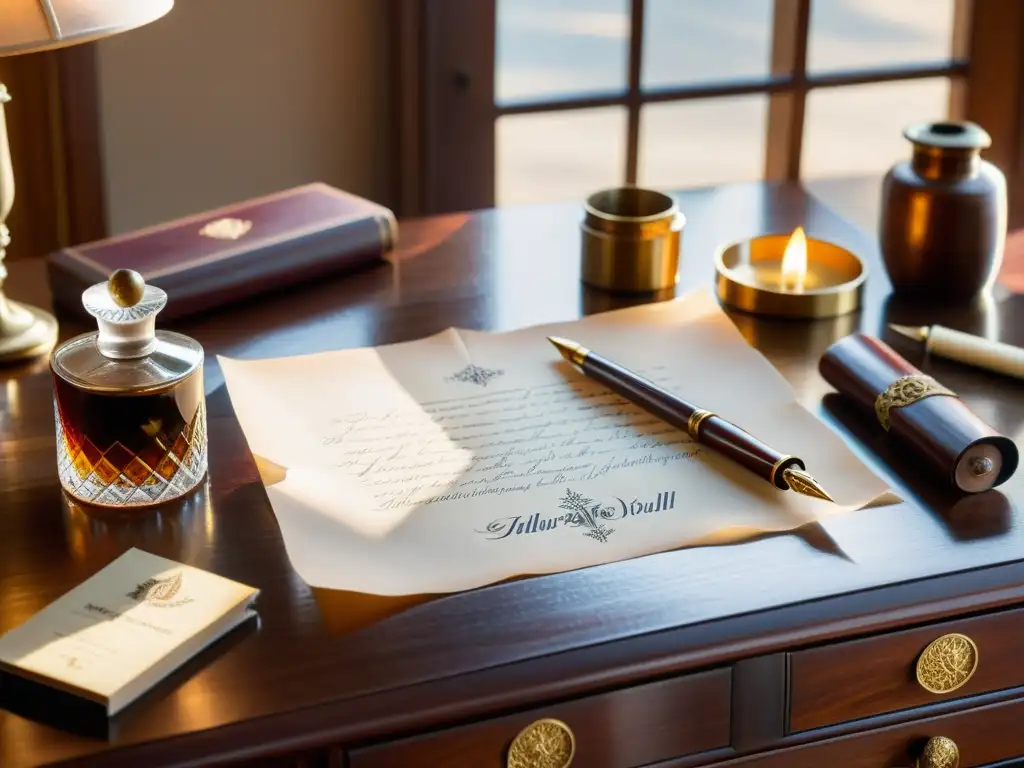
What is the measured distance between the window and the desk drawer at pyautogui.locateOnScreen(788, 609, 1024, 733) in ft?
3.79

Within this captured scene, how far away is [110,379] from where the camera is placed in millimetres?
808

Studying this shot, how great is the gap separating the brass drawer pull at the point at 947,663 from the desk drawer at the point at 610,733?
0.41ft

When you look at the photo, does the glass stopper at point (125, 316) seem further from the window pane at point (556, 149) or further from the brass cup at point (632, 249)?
the window pane at point (556, 149)

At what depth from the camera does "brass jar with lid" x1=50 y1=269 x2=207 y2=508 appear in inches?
31.7

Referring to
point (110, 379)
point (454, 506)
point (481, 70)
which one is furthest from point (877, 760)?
point (481, 70)

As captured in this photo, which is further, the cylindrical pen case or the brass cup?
the brass cup

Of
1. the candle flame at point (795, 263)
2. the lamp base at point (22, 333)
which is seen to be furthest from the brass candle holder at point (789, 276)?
the lamp base at point (22, 333)

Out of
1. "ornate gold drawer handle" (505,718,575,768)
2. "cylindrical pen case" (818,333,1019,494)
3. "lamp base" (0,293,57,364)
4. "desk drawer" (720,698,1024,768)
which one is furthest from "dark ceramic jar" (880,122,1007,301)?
"lamp base" (0,293,57,364)

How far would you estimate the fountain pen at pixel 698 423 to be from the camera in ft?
2.75

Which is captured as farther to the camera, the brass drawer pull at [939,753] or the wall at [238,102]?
the wall at [238,102]

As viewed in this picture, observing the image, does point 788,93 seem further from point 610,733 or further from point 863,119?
point 610,733

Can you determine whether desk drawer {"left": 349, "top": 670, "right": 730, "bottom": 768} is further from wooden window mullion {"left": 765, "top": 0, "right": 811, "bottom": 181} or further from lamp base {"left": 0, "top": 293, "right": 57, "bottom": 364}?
wooden window mullion {"left": 765, "top": 0, "right": 811, "bottom": 181}

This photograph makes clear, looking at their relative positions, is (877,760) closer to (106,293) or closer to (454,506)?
(454,506)

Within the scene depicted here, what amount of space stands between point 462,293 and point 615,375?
0.73 ft
